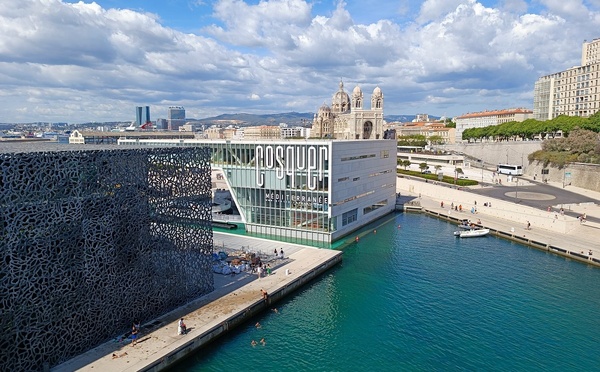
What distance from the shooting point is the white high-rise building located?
11269cm

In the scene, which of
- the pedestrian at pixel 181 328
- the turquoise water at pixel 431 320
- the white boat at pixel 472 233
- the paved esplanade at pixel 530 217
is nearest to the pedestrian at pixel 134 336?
the pedestrian at pixel 181 328

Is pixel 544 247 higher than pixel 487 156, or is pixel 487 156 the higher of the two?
pixel 487 156

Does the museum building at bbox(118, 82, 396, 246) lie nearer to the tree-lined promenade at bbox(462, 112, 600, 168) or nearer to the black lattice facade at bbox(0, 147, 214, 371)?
the black lattice facade at bbox(0, 147, 214, 371)

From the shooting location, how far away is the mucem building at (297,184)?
47.3 meters

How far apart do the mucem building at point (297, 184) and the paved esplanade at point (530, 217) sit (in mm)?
20164

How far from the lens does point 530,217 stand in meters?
55.4

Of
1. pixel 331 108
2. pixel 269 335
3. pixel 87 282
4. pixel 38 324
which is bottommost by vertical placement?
pixel 269 335

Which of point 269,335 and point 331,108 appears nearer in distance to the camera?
point 269,335

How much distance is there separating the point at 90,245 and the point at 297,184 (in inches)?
1118

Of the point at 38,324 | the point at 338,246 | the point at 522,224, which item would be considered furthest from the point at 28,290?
the point at 522,224

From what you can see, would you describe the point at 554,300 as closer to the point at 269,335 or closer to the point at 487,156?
the point at 269,335

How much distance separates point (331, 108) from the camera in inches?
5891

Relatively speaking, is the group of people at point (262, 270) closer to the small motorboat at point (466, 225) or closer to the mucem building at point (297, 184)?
the mucem building at point (297, 184)

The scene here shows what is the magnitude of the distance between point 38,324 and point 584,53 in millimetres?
184312
